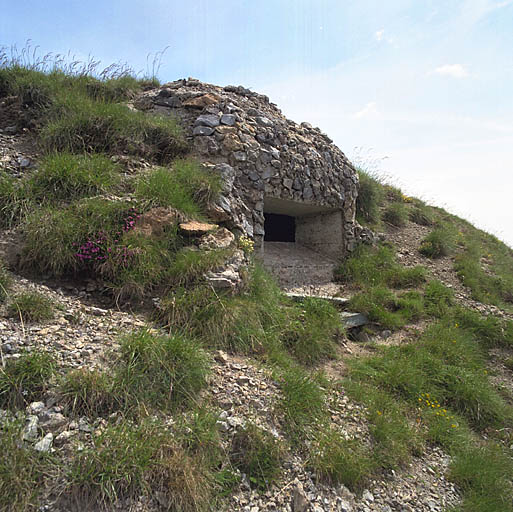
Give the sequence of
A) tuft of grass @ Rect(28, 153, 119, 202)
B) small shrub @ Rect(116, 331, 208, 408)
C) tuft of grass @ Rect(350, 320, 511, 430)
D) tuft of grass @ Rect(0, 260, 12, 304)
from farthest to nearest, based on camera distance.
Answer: tuft of grass @ Rect(28, 153, 119, 202), tuft of grass @ Rect(350, 320, 511, 430), tuft of grass @ Rect(0, 260, 12, 304), small shrub @ Rect(116, 331, 208, 408)

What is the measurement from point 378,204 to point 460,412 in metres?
7.98

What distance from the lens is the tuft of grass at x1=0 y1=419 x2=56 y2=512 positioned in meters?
1.82

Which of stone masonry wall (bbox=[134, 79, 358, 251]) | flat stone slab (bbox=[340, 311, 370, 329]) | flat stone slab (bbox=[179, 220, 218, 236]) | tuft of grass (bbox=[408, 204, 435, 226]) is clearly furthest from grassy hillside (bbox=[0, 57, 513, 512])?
tuft of grass (bbox=[408, 204, 435, 226])

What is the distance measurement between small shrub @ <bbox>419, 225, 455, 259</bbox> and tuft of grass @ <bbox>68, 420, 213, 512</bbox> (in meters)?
8.80

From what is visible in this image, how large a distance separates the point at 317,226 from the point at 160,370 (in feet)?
21.2

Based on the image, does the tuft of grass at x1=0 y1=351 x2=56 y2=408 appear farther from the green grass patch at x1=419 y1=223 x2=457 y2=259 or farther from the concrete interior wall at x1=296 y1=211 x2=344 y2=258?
the green grass patch at x1=419 y1=223 x2=457 y2=259

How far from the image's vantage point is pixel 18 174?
15.2 ft

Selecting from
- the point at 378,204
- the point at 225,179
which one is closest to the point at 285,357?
the point at 225,179

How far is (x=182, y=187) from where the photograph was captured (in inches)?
194

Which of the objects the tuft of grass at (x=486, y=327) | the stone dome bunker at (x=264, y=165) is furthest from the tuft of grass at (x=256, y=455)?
the tuft of grass at (x=486, y=327)

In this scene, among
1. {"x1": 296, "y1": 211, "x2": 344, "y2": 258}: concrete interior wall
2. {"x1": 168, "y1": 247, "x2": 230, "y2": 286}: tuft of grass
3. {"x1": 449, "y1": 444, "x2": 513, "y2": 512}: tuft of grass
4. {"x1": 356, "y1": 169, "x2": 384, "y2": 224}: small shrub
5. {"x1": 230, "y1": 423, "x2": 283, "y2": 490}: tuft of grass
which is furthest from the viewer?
{"x1": 356, "y1": 169, "x2": 384, "y2": 224}: small shrub

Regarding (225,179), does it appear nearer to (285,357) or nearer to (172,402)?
(285,357)

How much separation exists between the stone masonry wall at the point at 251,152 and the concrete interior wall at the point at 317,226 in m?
0.17

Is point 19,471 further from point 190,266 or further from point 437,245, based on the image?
point 437,245
